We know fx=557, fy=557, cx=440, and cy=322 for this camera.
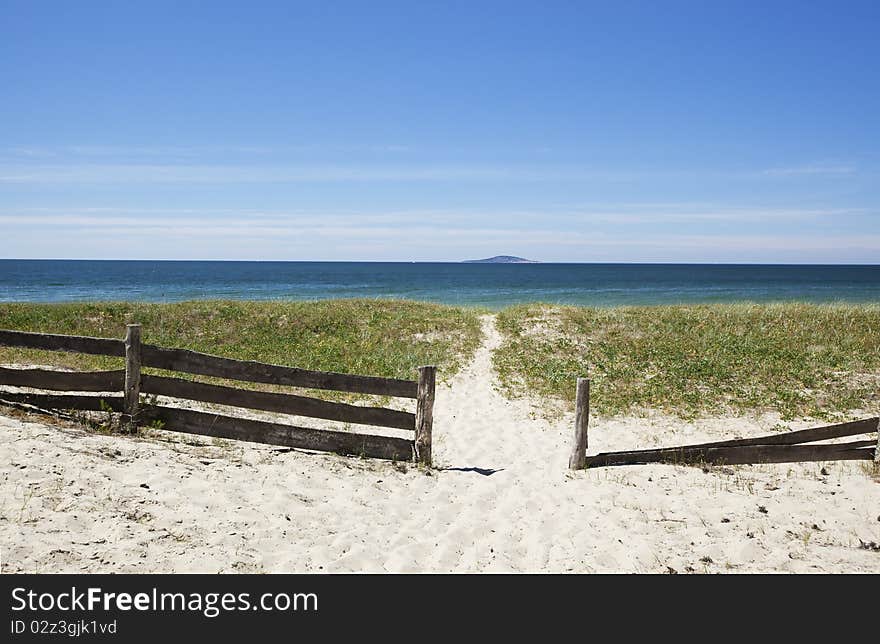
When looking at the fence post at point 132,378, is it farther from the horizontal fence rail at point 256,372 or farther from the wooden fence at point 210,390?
the horizontal fence rail at point 256,372

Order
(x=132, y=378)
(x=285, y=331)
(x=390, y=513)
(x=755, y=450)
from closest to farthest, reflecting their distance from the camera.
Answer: (x=390, y=513) → (x=132, y=378) → (x=755, y=450) → (x=285, y=331)

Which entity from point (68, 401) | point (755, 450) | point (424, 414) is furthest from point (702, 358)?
point (68, 401)

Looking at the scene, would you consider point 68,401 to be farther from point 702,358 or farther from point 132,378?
point 702,358

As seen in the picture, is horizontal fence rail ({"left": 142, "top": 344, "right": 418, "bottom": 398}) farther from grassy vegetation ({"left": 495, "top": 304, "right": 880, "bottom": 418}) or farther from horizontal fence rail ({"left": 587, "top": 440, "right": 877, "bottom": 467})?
grassy vegetation ({"left": 495, "top": 304, "right": 880, "bottom": 418})

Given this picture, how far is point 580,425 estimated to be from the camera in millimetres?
10094

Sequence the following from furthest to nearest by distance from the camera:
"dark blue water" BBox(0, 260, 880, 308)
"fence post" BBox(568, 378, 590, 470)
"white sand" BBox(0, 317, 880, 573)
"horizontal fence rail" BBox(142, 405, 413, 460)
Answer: "dark blue water" BBox(0, 260, 880, 308), "fence post" BBox(568, 378, 590, 470), "horizontal fence rail" BBox(142, 405, 413, 460), "white sand" BBox(0, 317, 880, 573)

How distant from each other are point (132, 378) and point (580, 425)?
771 cm

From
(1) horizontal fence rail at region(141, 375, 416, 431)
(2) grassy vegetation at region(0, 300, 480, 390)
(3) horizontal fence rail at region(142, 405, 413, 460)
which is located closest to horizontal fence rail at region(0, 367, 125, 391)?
(1) horizontal fence rail at region(141, 375, 416, 431)

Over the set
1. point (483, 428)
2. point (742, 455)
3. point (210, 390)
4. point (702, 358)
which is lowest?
point (483, 428)

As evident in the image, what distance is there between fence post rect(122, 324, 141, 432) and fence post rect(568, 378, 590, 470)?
7510 millimetres

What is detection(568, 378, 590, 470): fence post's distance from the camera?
10.0m
